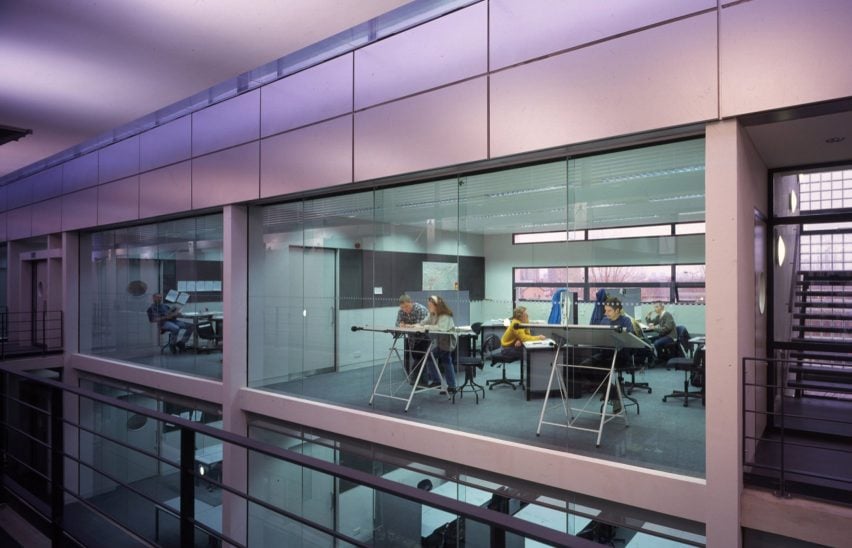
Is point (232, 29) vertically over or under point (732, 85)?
over

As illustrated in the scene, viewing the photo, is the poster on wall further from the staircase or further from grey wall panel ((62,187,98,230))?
grey wall panel ((62,187,98,230))

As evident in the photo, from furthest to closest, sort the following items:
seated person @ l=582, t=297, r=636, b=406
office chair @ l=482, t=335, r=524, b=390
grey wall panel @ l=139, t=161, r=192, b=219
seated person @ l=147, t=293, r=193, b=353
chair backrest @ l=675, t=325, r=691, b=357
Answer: seated person @ l=147, t=293, r=193, b=353
grey wall panel @ l=139, t=161, r=192, b=219
office chair @ l=482, t=335, r=524, b=390
seated person @ l=582, t=297, r=636, b=406
chair backrest @ l=675, t=325, r=691, b=357

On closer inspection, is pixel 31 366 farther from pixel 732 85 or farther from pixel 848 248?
pixel 848 248

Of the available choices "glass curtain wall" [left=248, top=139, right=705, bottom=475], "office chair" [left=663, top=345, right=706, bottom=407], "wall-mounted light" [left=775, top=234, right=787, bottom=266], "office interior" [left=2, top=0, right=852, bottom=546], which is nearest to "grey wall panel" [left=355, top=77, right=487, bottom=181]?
"office interior" [left=2, top=0, right=852, bottom=546]

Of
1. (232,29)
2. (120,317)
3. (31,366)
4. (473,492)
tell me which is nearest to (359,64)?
(232,29)

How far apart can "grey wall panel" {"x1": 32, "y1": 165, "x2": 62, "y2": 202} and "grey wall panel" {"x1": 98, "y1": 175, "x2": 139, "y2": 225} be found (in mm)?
1825

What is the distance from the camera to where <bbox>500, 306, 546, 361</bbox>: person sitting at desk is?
13.8 ft

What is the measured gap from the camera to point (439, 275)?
488 cm

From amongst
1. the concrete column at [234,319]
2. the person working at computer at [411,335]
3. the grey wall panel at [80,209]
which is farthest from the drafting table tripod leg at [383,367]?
the grey wall panel at [80,209]

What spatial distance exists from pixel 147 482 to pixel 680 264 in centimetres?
987

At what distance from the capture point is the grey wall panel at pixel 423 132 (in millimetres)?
4281

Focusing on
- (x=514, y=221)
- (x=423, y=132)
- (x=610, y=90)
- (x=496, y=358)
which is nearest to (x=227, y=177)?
(x=423, y=132)

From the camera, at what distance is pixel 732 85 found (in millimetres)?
3096

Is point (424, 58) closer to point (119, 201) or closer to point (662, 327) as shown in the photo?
point (662, 327)
